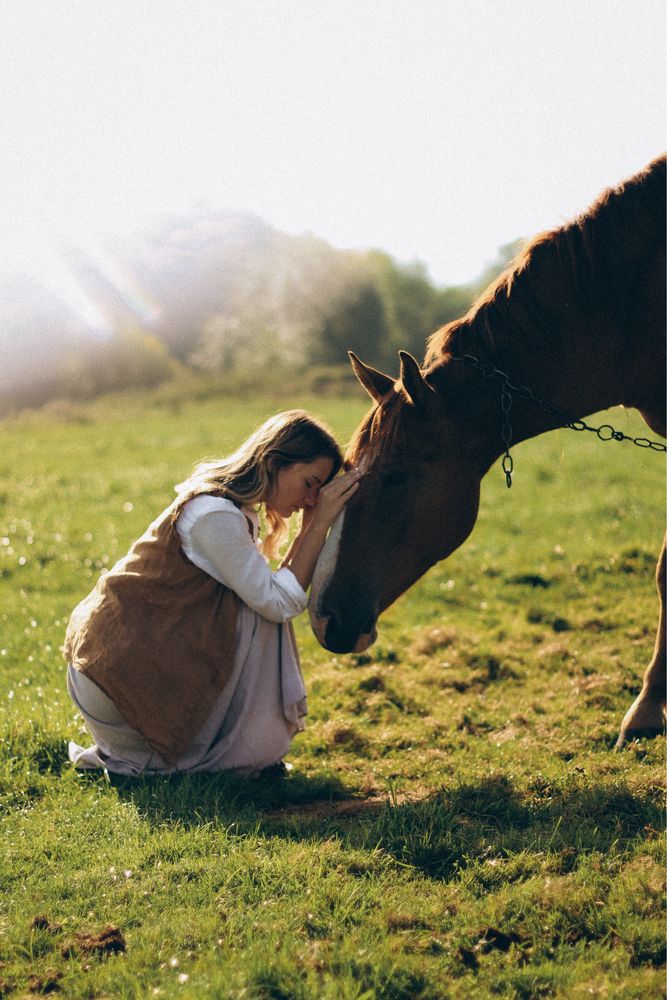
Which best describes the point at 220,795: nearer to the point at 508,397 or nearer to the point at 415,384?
the point at 415,384

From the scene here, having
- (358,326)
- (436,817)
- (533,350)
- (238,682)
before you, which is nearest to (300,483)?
(238,682)

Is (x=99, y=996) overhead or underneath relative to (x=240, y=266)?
underneath

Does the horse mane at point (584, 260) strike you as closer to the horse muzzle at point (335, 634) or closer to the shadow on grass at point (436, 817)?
the horse muzzle at point (335, 634)

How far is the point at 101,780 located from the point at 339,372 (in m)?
30.5

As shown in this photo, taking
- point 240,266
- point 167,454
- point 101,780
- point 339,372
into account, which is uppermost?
point 240,266

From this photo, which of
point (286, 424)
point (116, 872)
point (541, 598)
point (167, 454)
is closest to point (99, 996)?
point (116, 872)

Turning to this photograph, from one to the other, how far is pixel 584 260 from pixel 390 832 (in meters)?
2.51

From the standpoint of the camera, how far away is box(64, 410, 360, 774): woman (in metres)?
4.30

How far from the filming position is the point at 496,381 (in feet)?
14.0

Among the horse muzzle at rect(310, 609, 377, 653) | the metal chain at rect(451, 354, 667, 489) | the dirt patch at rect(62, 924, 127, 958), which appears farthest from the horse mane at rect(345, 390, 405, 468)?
the dirt patch at rect(62, 924, 127, 958)

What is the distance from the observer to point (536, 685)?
18.9 feet

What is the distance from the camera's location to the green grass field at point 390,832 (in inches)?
115

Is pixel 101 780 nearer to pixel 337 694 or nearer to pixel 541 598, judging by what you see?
pixel 337 694

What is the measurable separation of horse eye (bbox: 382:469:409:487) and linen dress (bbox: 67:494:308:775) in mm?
598
